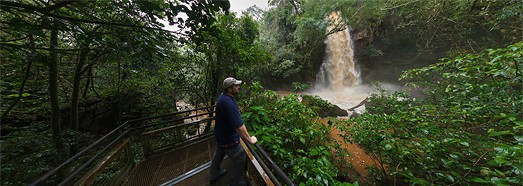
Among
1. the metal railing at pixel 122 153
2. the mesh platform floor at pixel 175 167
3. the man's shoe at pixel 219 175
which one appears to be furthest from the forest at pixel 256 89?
the mesh platform floor at pixel 175 167

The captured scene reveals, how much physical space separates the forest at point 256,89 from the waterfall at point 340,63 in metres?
2.95

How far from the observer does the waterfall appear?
50.9 ft

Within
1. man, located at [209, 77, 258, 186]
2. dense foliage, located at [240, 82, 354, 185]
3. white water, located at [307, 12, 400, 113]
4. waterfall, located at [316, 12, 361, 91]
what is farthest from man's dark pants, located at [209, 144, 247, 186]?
waterfall, located at [316, 12, 361, 91]

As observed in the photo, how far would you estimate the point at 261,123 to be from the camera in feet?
9.96

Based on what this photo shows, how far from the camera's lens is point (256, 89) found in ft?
12.1

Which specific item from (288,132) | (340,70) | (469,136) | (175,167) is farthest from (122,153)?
(340,70)

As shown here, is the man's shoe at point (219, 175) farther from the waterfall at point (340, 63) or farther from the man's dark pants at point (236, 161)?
the waterfall at point (340, 63)

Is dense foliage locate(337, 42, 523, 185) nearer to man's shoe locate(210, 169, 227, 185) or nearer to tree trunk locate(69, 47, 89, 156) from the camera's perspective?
man's shoe locate(210, 169, 227, 185)

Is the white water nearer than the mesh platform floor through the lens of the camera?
No

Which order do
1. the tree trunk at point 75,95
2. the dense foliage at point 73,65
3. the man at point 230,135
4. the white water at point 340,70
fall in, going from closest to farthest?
1. the dense foliage at point 73,65
2. the man at point 230,135
3. the tree trunk at point 75,95
4. the white water at point 340,70

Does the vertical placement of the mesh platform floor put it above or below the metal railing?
below

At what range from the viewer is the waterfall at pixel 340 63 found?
15501mm

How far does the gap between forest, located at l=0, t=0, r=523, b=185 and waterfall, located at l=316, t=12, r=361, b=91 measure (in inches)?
116

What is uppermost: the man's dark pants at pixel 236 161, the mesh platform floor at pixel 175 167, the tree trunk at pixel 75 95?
the tree trunk at pixel 75 95
